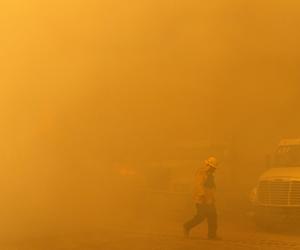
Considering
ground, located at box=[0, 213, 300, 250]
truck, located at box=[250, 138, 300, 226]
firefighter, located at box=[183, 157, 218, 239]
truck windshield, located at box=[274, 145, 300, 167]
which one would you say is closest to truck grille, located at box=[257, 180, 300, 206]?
truck, located at box=[250, 138, 300, 226]

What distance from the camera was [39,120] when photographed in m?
7.01

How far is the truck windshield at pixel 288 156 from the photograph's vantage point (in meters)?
6.86

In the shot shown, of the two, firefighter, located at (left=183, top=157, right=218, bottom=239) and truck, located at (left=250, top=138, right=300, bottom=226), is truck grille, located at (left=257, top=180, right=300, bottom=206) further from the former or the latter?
firefighter, located at (left=183, top=157, right=218, bottom=239)

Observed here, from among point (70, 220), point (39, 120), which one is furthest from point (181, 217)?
point (39, 120)

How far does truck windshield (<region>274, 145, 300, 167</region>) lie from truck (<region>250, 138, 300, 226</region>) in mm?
117

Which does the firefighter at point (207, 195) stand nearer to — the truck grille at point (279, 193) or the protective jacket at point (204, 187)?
the protective jacket at point (204, 187)

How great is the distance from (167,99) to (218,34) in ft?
5.02

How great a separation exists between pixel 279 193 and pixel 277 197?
0.04 metres

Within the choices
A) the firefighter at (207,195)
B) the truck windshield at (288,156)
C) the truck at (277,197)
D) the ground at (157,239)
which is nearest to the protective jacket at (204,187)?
the firefighter at (207,195)

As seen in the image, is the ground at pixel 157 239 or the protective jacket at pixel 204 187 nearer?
the ground at pixel 157 239

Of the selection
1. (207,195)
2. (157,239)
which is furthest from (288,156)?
(157,239)

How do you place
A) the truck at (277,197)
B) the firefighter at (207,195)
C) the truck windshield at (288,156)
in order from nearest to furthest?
the firefighter at (207,195) → the truck at (277,197) → the truck windshield at (288,156)

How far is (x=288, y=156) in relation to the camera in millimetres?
6934

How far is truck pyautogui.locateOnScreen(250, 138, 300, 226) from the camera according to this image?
616 centimetres
